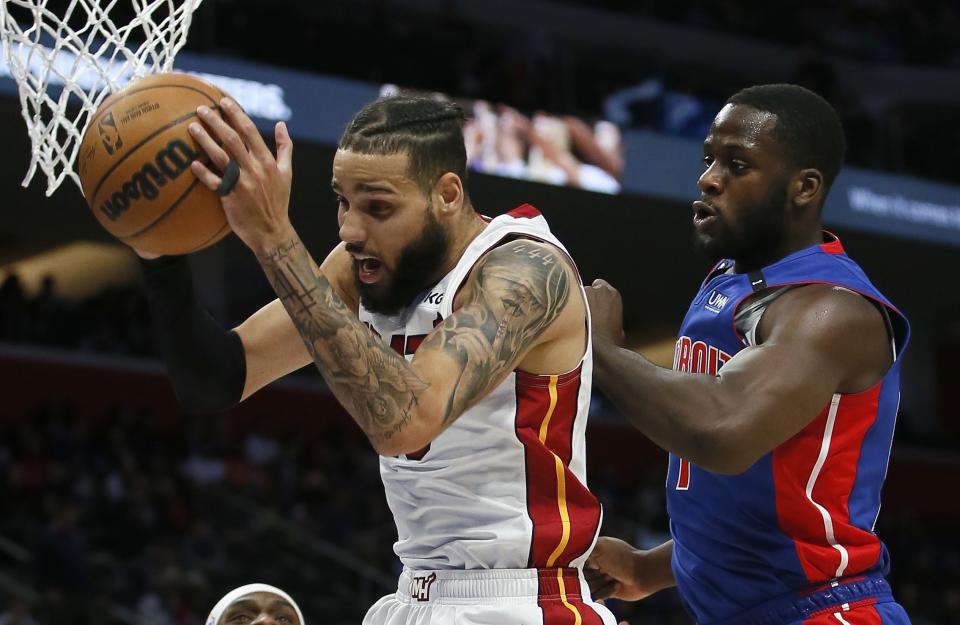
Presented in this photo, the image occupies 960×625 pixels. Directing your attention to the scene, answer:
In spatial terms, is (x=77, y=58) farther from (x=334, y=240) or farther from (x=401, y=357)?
(x=334, y=240)

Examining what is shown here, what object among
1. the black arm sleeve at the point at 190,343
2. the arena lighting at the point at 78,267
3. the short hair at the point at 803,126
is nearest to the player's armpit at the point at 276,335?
the black arm sleeve at the point at 190,343

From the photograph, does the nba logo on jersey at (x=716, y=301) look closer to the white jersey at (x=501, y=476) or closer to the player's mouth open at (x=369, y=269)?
the white jersey at (x=501, y=476)

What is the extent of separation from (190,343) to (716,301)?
126 cm

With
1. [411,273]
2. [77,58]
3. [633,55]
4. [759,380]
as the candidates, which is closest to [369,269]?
[411,273]

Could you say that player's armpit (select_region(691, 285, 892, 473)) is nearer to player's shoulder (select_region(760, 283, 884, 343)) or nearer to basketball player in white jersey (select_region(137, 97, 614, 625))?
player's shoulder (select_region(760, 283, 884, 343))

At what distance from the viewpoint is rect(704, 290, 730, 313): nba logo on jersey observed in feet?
11.2

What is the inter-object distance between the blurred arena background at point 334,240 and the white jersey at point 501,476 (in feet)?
23.3

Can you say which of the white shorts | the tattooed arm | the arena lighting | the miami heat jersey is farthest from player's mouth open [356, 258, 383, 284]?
the arena lighting

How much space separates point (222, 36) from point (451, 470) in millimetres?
11074

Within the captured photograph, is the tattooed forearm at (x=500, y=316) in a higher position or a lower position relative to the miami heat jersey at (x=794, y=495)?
higher

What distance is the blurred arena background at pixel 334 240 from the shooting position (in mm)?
11078

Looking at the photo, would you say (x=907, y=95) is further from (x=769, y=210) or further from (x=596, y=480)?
(x=769, y=210)

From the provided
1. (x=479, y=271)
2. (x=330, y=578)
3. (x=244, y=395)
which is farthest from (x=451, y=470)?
(x=330, y=578)

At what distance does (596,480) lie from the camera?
15.8 metres
